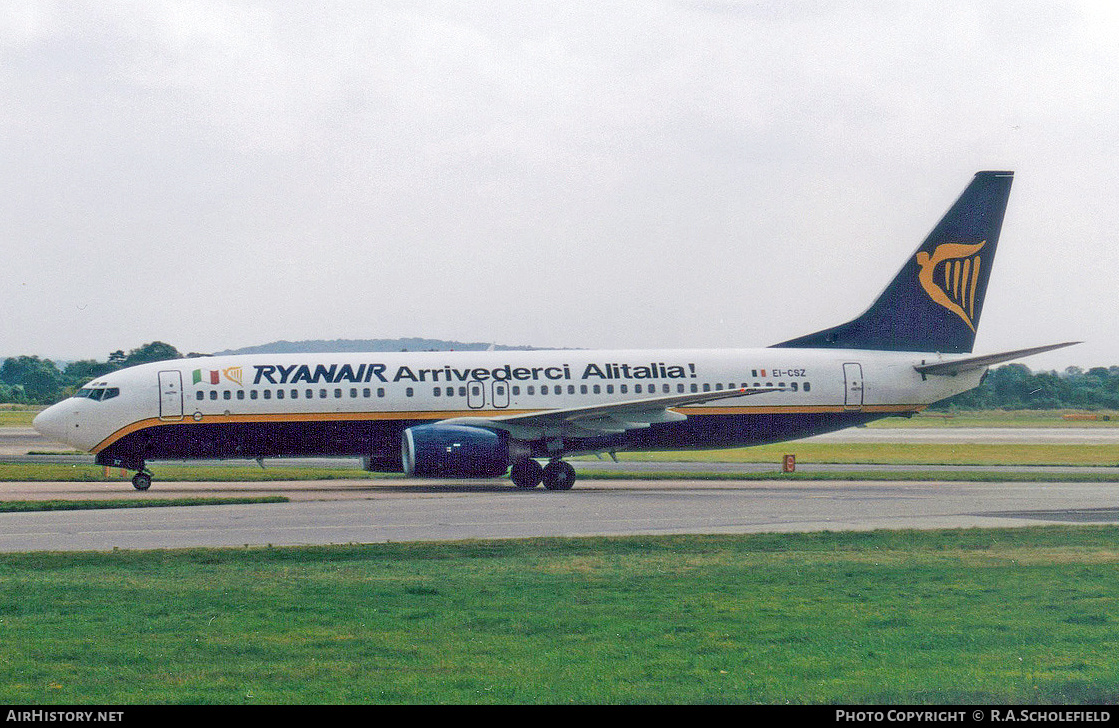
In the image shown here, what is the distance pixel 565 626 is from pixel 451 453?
19.0 metres

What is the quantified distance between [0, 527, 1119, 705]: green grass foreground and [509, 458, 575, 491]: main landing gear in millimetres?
14378

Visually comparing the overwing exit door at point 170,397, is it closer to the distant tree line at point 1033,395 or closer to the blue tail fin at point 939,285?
the blue tail fin at point 939,285

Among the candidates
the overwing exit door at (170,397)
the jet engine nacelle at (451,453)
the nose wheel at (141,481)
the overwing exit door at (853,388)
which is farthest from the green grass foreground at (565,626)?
the overwing exit door at (853,388)

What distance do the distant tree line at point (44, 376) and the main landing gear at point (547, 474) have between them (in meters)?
81.2

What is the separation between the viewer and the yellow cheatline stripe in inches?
1249

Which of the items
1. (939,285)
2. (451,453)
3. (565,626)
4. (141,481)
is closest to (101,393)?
(141,481)

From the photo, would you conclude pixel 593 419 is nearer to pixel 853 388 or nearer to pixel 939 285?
pixel 853 388

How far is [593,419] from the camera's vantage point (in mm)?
32281

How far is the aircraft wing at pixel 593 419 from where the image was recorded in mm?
31406

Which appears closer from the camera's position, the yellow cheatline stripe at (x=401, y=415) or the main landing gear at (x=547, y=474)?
the yellow cheatline stripe at (x=401, y=415)

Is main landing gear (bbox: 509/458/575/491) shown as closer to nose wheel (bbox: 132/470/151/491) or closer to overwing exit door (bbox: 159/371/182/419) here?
overwing exit door (bbox: 159/371/182/419)

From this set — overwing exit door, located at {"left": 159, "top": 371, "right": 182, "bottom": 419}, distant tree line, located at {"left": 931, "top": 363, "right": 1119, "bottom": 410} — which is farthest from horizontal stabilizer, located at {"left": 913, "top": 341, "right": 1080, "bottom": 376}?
distant tree line, located at {"left": 931, "top": 363, "right": 1119, "bottom": 410}
